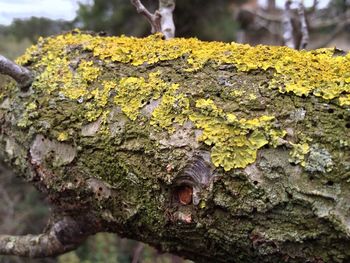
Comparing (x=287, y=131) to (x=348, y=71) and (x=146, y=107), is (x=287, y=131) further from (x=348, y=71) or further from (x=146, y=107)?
(x=146, y=107)

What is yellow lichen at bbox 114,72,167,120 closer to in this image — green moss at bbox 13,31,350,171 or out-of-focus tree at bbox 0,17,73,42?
green moss at bbox 13,31,350,171

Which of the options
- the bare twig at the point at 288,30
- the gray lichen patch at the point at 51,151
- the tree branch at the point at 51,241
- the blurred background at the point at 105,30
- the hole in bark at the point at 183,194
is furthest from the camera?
the blurred background at the point at 105,30

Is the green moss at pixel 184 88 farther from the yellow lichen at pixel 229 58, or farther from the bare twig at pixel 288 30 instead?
the bare twig at pixel 288 30

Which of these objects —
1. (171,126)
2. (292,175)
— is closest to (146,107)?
(171,126)

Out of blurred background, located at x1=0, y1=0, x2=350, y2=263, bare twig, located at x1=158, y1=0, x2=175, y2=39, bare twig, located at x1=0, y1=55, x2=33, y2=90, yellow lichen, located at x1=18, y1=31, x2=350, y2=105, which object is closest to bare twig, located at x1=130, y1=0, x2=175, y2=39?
bare twig, located at x1=158, y1=0, x2=175, y2=39

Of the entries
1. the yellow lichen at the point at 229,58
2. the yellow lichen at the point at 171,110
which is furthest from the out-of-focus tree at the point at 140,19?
the yellow lichen at the point at 171,110

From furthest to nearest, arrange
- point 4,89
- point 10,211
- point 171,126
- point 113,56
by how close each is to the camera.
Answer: point 10,211
point 4,89
point 113,56
point 171,126
